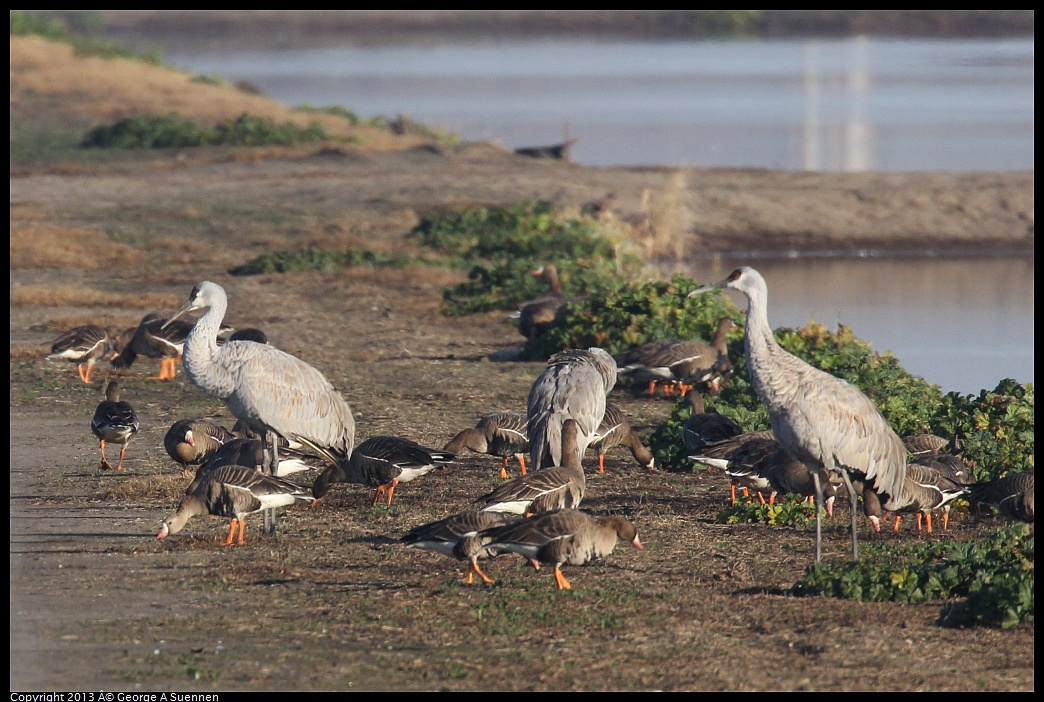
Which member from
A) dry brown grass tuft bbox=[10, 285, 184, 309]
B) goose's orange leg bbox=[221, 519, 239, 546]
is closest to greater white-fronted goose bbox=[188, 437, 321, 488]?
goose's orange leg bbox=[221, 519, 239, 546]

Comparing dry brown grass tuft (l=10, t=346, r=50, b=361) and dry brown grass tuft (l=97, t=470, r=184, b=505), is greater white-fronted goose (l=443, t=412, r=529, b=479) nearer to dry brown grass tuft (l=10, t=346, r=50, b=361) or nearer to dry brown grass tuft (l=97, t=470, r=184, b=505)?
dry brown grass tuft (l=97, t=470, r=184, b=505)

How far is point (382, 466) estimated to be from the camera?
1089 centimetres

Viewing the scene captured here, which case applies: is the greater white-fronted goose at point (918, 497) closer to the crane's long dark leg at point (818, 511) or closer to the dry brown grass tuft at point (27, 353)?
the crane's long dark leg at point (818, 511)

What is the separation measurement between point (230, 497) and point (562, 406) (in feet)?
8.43

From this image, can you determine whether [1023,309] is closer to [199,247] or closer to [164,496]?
[199,247]

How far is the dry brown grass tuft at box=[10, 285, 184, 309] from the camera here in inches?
775

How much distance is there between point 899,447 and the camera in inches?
401

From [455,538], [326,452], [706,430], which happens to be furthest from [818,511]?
[326,452]

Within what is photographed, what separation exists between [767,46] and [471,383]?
88498 millimetres

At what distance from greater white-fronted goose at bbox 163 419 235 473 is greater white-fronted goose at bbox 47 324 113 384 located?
3.88m

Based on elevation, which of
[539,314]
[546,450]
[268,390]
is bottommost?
[546,450]

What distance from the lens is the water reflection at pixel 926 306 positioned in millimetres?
19406

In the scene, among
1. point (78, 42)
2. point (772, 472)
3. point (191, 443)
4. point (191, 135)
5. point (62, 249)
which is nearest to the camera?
point (772, 472)

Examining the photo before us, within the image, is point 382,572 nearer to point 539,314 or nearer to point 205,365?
point 205,365
